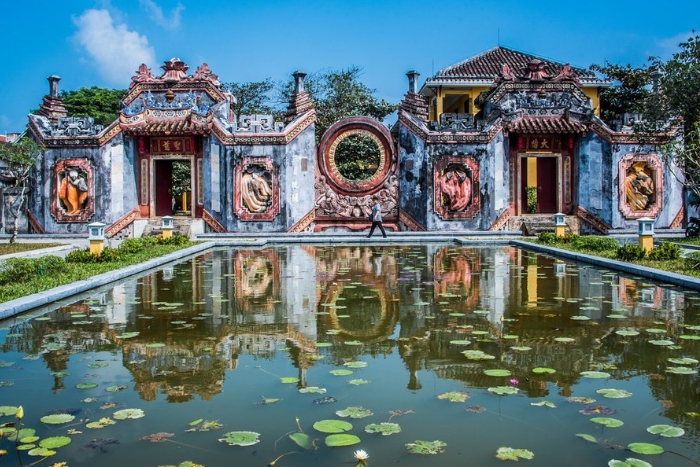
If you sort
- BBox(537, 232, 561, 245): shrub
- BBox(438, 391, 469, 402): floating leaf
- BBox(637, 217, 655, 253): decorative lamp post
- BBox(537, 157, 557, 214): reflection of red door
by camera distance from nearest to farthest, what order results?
BBox(438, 391, 469, 402): floating leaf → BBox(637, 217, 655, 253): decorative lamp post → BBox(537, 232, 561, 245): shrub → BBox(537, 157, 557, 214): reflection of red door

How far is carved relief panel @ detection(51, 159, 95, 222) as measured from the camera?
21812 millimetres

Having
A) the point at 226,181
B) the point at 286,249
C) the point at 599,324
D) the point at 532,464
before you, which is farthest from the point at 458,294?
the point at 226,181

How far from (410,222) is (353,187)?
2.16 metres

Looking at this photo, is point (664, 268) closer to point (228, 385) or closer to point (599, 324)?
point (599, 324)

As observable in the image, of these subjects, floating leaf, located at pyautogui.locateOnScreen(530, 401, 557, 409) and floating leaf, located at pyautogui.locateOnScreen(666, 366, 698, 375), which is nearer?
floating leaf, located at pyautogui.locateOnScreen(530, 401, 557, 409)

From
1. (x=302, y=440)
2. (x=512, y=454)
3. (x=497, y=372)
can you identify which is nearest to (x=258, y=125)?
(x=497, y=372)

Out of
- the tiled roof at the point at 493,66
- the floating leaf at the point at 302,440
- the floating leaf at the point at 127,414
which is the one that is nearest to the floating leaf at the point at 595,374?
the floating leaf at the point at 302,440

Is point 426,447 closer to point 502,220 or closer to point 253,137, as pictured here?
point 253,137

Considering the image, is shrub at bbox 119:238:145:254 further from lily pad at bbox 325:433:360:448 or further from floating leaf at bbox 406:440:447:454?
floating leaf at bbox 406:440:447:454

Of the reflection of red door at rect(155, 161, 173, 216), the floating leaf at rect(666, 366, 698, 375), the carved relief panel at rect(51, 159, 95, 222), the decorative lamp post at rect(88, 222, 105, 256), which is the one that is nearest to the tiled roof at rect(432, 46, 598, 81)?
Result: the reflection of red door at rect(155, 161, 173, 216)

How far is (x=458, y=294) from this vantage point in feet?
26.6

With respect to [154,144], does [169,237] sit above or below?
below

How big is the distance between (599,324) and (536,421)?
115 inches

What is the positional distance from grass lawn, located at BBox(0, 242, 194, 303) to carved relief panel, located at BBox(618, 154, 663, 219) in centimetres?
1507
